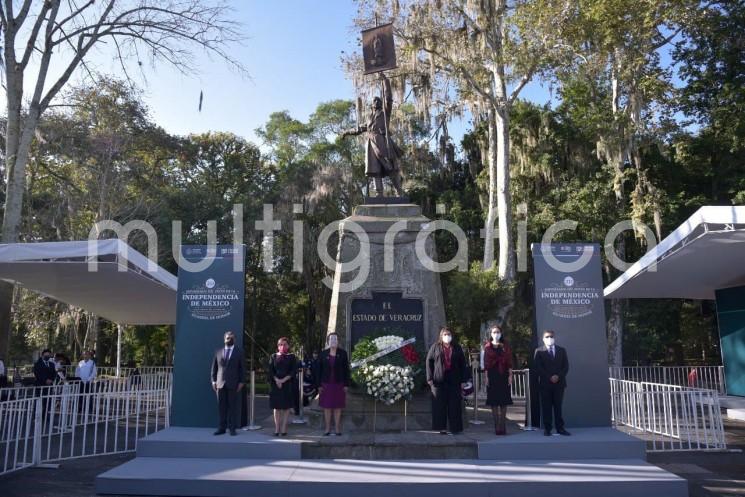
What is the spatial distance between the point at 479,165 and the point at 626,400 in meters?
17.8

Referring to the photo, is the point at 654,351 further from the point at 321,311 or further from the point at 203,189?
the point at 203,189

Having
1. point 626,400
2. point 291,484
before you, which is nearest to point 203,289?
point 291,484

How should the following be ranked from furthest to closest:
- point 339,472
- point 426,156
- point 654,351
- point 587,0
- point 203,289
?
1. point 426,156
2. point 654,351
3. point 587,0
4. point 203,289
5. point 339,472

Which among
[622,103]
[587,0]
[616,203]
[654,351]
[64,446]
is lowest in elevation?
[64,446]

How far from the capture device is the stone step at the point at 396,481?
248 inches

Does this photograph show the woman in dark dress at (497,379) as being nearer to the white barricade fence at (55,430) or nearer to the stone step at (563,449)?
the stone step at (563,449)

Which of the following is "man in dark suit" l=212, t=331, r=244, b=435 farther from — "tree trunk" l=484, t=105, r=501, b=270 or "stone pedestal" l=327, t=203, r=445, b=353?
"tree trunk" l=484, t=105, r=501, b=270

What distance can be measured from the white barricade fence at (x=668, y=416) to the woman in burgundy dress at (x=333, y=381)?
4.54 meters

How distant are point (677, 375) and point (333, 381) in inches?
664

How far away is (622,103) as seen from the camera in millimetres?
22250

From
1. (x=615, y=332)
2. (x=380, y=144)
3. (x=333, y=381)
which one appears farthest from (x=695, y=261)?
(x=615, y=332)

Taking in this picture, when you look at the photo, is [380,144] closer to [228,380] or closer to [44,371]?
[228,380]

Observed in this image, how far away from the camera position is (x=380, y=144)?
10.5 meters

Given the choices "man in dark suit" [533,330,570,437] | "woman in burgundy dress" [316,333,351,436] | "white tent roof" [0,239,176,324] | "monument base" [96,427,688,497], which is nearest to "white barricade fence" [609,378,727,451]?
"monument base" [96,427,688,497]
